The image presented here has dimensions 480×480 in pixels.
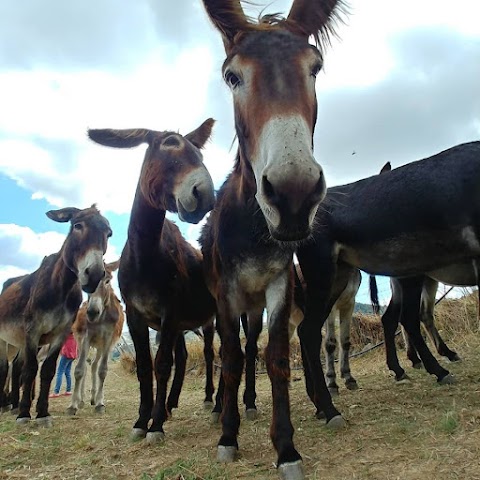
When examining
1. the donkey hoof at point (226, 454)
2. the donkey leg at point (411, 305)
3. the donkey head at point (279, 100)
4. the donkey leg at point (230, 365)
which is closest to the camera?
the donkey head at point (279, 100)

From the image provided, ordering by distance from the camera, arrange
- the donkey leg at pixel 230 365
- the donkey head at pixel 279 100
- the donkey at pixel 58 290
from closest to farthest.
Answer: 1. the donkey head at pixel 279 100
2. the donkey leg at pixel 230 365
3. the donkey at pixel 58 290

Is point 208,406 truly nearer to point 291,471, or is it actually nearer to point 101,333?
point 101,333

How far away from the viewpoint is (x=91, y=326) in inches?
380

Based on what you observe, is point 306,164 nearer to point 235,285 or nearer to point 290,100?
point 290,100

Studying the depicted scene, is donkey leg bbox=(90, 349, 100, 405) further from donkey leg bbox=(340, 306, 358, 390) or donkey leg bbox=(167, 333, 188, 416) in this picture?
donkey leg bbox=(340, 306, 358, 390)

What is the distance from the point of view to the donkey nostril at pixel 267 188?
7.64 ft

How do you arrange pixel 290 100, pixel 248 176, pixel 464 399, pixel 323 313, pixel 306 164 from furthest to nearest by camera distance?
1. pixel 323 313
2. pixel 464 399
3. pixel 248 176
4. pixel 290 100
5. pixel 306 164

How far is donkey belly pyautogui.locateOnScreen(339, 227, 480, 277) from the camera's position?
13.7ft

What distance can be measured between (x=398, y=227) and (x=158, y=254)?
229 centimetres

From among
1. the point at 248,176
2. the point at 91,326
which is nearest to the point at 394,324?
the point at 248,176

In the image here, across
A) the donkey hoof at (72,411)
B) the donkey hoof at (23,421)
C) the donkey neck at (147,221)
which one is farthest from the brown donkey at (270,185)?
the donkey hoof at (72,411)

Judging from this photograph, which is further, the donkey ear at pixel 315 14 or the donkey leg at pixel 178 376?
the donkey leg at pixel 178 376

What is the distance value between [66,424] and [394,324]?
14.3 feet

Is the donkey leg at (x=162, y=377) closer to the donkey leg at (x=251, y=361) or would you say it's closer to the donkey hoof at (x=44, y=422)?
the donkey leg at (x=251, y=361)
